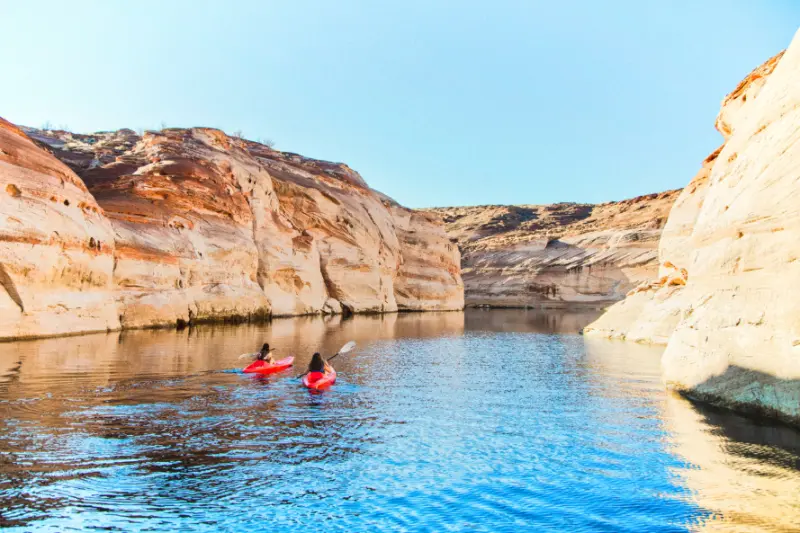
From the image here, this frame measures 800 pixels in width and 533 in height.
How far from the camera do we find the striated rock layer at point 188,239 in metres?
21.3

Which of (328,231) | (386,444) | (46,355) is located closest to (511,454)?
(386,444)

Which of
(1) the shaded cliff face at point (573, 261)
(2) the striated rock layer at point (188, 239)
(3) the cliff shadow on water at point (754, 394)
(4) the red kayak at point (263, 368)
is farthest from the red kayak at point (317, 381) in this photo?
(1) the shaded cliff face at point (573, 261)

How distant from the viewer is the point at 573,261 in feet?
242

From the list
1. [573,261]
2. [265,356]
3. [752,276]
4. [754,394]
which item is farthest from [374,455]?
[573,261]

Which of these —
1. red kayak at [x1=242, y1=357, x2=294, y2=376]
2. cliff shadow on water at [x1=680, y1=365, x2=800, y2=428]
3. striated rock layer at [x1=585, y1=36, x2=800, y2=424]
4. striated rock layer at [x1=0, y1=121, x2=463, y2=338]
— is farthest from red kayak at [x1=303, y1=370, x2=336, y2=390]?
striated rock layer at [x1=0, y1=121, x2=463, y2=338]

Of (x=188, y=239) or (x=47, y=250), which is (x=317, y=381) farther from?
(x=188, y=239)

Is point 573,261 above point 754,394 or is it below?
above

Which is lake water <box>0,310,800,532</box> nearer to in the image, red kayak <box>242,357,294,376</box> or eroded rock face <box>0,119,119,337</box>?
red kayak <box>242,357,294,376</box>

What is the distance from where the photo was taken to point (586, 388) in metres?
14.1

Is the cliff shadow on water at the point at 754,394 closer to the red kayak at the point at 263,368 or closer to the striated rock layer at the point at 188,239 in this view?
the red kayak at the point at 263,368

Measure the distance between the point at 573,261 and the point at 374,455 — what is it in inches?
2725

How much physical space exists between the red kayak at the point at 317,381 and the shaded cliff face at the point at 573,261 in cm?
5974

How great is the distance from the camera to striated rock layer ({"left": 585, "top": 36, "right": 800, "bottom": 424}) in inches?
375

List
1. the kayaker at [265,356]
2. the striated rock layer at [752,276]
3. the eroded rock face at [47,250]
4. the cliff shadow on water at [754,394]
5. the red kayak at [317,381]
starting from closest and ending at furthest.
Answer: the cliff shadow on water at [754,394]
the striated rock layer at [752,276]
the red kayak at [317,381]
the kayaker at [265,356]
the eroded rock face at [47,250]
